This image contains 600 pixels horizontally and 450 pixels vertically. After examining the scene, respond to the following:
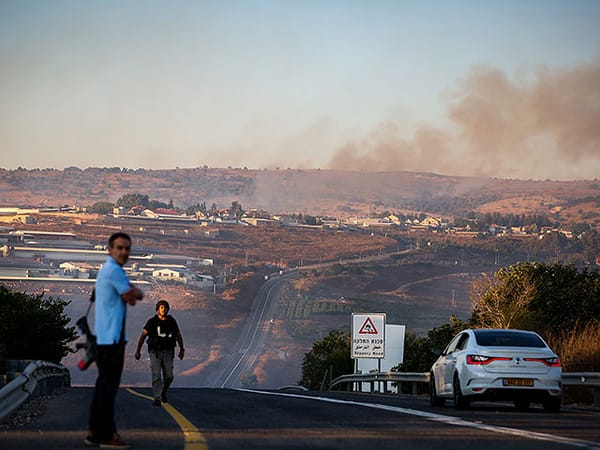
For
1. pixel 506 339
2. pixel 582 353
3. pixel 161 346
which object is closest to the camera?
pixel 161 346

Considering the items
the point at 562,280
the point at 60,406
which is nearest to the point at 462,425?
the point at 60,406

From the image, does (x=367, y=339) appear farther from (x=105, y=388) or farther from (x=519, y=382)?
(x=105, y=388)

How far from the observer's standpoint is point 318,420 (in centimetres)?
1549

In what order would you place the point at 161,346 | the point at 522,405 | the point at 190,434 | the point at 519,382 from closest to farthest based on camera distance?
the point at 190,434 < the point at 519,382 < the point at 161,346 < the point at 522,405

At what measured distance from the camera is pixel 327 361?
381ft

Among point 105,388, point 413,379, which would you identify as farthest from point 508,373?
point 413,379

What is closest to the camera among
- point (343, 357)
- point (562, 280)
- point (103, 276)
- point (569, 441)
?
point (103, 276)

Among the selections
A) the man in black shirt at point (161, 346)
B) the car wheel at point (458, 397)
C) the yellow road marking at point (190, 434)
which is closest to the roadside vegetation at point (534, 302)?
the car wheel at point (458, 397)

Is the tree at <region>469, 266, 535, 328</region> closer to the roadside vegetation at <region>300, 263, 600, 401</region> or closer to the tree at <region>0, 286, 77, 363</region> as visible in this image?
the roadside vegetation at <region>300, 263, 600, 401</region>

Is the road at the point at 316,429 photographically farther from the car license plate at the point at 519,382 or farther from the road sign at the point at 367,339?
the road sign at the point at 367,339

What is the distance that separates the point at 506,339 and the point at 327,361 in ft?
317

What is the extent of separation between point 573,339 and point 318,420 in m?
17.8

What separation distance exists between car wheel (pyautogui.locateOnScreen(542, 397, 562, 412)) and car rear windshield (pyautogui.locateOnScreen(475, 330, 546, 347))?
Answer: 44.3 inches

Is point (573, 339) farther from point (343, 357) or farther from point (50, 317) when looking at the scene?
point (343, 357)
